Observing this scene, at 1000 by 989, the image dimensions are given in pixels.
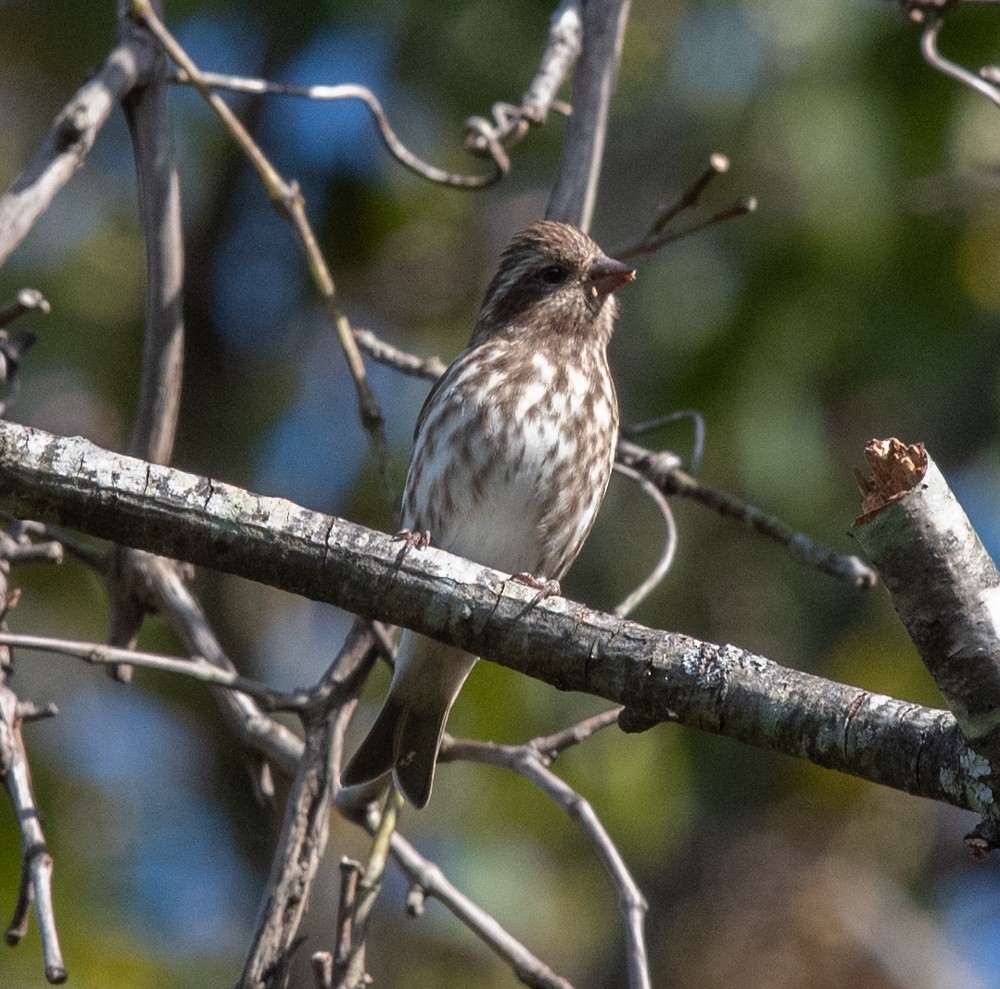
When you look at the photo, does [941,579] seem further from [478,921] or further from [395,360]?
[395,360]

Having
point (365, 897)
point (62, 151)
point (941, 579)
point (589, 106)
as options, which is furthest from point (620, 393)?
point (941, 579)

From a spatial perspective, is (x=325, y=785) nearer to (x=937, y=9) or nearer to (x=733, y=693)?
(x=733, y=693)

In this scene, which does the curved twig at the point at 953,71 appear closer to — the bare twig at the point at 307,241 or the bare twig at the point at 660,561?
the bare twig at the point at 660,561

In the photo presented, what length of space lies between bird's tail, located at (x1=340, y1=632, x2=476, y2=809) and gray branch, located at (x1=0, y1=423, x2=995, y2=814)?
156 cm

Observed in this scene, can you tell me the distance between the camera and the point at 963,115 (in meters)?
6.43

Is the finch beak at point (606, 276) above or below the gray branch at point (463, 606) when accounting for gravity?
above

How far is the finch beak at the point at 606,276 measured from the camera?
5.10 m

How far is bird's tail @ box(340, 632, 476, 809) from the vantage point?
4648 millimetres

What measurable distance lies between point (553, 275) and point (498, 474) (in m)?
0.83

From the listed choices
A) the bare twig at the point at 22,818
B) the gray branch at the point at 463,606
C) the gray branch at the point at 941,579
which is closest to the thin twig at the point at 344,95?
the bare twig at the point at 22,818

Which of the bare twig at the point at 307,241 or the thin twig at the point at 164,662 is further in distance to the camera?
the bare twig at the point at 307,241

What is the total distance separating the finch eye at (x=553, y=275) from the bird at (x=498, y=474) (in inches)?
4.1

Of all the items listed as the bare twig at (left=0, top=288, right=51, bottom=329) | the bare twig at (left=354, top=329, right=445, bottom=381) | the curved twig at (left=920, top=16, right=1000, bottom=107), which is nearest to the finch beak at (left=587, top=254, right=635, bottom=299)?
the bare twig at (left=354, top=329, right=445, bottom=381)

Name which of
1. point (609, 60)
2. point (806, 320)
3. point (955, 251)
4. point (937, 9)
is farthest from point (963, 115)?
point (609, 60)
